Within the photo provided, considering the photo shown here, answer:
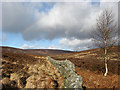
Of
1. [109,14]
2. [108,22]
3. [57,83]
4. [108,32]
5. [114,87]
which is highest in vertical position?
[109,14]

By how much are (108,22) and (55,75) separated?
11220 mm

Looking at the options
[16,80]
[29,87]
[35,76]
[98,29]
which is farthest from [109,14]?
[16,80]

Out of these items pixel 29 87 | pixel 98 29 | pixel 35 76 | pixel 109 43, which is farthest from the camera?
pixel 98 29

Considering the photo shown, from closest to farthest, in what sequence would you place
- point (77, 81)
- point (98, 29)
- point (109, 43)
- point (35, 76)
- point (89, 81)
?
point (77, 81) → point (35, 76) → point (89, 81) → point (109, 43) → point (98, 29)

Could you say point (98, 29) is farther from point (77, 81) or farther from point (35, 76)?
point (35, 76)

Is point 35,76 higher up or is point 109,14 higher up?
point 109,14

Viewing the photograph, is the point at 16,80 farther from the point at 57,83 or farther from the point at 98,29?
the point at 98,29

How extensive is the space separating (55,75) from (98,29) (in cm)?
973

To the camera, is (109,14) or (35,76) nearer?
(35,76)

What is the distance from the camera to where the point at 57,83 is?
8.23 metres

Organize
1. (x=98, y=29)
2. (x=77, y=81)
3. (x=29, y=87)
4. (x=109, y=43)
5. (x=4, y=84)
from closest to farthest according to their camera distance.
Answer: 1. (x=4, y=84)
2. (x=29, y=87)
3. (x=77, y=81)
4. (x=109, y=43)
5. (x=98, y=29)

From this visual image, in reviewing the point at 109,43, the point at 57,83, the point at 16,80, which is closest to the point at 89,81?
the point at 57,83

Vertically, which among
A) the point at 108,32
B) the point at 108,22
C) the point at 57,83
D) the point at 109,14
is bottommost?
the point at 57,83

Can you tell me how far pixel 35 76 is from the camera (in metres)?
8.59
